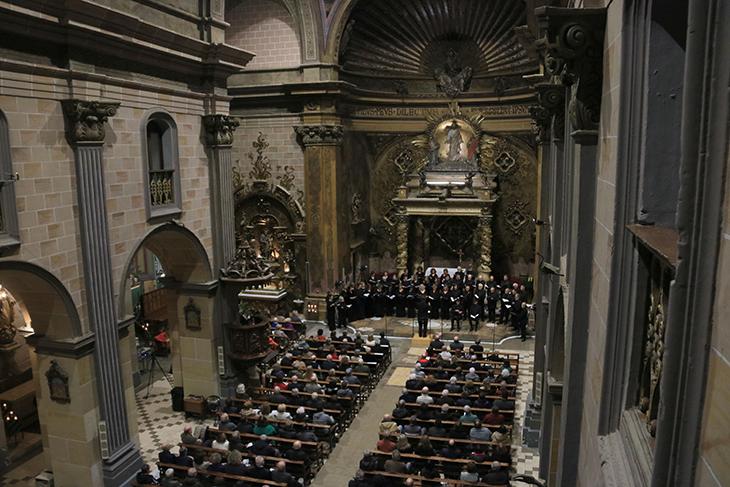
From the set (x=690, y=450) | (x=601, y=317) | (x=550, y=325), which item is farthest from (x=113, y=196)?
(x=690, y=450)

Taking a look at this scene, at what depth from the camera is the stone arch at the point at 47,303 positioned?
33.3 ft

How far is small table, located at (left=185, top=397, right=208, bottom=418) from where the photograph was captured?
14.8 m

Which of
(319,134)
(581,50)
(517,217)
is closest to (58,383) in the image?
(581,50)

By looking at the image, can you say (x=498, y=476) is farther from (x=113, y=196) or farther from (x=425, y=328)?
(x=425, y=328)

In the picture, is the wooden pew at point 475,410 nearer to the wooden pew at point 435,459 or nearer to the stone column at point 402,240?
the wooden pew at point 435,459

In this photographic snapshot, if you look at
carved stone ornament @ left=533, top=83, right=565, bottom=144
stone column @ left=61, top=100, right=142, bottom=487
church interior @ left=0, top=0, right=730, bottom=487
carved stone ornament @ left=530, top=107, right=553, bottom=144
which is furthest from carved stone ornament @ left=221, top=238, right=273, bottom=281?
carved stone ornament @ left=533, top=83, right=565, bottom=144

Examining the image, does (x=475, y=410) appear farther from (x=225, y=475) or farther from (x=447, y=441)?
(x=225, y=475)

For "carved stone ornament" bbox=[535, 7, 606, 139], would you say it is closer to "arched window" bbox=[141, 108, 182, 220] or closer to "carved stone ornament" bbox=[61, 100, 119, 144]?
"carved stone ornament" bbox=[61, 100, 119, 144]

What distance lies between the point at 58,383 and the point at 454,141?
702 inches

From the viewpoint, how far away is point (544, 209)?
1217 cm

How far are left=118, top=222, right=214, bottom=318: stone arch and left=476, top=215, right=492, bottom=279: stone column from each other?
12.1 metres

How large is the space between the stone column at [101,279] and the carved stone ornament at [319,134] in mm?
10802

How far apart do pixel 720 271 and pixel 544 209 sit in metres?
10.6

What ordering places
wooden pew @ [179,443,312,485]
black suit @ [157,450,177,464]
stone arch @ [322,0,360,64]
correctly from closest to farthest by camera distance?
black suit @ [157,450,177,464] → wooden pew @ [179,443,312,485] → stone arch @ [322,0,360,64]
